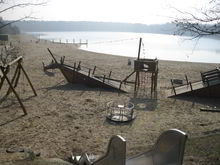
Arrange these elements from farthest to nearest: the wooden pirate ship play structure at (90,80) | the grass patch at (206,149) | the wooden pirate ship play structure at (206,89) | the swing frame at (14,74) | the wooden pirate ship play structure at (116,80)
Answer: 1. the wooden pirate ship play structure at (90,80)
2. the wooden pirate ship play structure at (116,80)
3. the wooden pirate ship play structure at (206,89)
4. the swing frame at (14,74)
5. the grass patch at (206,149)

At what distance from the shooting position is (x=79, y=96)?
1246cm

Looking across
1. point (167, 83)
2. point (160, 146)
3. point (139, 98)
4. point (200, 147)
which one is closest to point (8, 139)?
point (160, 146)

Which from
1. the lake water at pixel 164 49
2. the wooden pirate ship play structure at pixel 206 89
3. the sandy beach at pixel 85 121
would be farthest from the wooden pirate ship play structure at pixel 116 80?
the lake water at pixel 164 49

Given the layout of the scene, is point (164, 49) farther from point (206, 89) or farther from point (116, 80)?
point (206, 89)

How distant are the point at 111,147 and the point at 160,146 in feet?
3.42

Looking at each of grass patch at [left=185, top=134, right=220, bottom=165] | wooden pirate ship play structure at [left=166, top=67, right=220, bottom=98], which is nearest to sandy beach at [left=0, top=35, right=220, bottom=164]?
grass patch at [left=185, top=134, right=220, bottom=165]

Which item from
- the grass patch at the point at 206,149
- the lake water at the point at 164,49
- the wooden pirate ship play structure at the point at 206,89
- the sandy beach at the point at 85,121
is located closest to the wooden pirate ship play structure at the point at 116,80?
the sandy beach at the point at 85,121

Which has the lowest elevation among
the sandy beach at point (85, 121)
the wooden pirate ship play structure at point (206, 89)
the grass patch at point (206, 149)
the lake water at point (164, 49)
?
the sandy beach at point (85, 121)

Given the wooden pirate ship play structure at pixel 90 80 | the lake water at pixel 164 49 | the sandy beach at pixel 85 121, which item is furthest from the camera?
the lake water at pixel 164 49

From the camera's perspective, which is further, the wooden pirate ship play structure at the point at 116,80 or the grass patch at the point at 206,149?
the wooden pirate ship play structure at the point at 116,80

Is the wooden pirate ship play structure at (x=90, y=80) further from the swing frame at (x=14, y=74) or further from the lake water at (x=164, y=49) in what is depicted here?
the lake water at (x=164, y=49)

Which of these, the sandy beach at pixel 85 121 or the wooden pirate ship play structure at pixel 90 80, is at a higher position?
the wooden pirate ship play structure at pixel 90 80

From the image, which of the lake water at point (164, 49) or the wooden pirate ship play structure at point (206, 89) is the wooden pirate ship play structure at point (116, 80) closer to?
the wooden pirate ship play structure at point (206, 89)

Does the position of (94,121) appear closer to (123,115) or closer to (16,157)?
(123,115)
